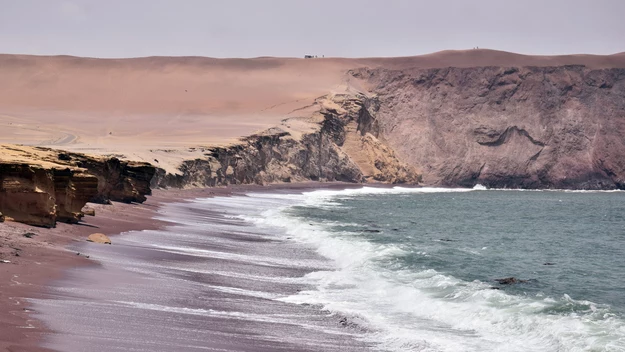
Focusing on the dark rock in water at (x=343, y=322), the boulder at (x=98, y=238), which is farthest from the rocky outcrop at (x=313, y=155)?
the dark rock in water at (x=343, y=322)

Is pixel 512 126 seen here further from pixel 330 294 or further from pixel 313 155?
pixel 330 294

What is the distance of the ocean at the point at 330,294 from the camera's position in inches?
559

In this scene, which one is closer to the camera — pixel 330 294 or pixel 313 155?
pixel 330 294

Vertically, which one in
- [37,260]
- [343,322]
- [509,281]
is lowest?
[509,281]

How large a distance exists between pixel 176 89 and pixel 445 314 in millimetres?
149980

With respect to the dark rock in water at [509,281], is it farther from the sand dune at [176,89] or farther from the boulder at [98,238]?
the sand dune at [176,89]

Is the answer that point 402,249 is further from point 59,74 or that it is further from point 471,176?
point 59,74

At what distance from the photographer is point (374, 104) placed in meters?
140

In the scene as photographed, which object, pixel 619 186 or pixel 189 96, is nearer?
pixel 619 186

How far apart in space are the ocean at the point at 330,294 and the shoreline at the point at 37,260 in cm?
33

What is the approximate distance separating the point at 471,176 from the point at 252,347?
132 metres

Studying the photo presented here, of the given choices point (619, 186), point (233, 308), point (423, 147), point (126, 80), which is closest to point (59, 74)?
point (126, 80)

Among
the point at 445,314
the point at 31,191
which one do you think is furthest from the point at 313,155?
the point at 445,314

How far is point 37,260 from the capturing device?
58.3 ft
